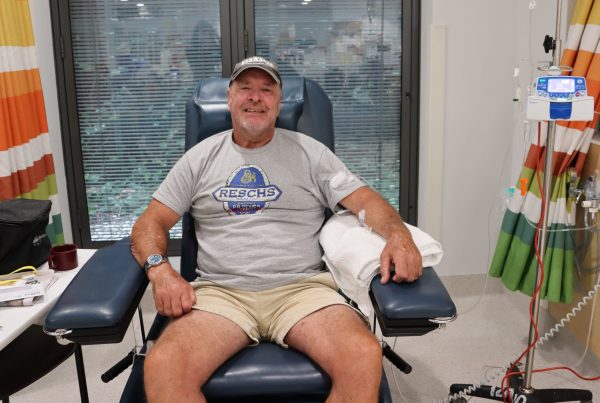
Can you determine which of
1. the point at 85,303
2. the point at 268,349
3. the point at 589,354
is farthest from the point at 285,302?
the point at 589,354

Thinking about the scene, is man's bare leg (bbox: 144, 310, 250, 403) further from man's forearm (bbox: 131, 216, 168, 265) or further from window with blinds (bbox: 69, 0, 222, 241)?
window with blinds (bbox: 69, 0, 222, 241)

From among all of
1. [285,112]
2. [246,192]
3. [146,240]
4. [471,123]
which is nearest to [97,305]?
[146,240]

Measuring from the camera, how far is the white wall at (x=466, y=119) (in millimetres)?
2852

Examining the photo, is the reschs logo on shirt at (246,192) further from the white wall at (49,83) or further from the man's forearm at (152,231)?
the white wall at (49,83)

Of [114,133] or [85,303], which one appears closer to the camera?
[85,303]

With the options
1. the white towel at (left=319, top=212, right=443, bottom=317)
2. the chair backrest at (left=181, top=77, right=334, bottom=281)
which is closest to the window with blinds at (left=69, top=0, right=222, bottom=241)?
the chair backrest at (left=181, top=77, right=334, bottom=281)

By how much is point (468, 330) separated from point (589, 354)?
18.7 inches

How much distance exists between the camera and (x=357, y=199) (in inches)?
75.0

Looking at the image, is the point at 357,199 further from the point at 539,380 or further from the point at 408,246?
the point at 539,380

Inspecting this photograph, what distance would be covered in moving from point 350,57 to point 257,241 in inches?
57.9

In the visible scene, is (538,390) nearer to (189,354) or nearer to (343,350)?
(343,350)

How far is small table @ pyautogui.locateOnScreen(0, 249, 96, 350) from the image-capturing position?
134 centimetres

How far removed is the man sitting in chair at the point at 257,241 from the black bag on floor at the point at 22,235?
0.26 metres

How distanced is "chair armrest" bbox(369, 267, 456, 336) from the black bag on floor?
0.96 metres
